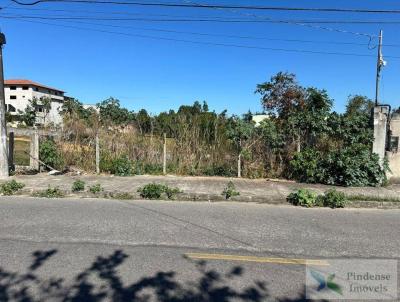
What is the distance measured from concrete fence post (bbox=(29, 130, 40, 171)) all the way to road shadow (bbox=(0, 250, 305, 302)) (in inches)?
347

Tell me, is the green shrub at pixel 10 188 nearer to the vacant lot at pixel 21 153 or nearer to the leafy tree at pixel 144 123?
the vacant lot at pixel 21 153

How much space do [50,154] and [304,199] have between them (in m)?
8.70

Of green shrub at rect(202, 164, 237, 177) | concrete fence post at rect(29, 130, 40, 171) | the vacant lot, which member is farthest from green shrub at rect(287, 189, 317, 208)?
the vacant lot

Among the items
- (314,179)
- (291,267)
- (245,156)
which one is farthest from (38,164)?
(291,267)

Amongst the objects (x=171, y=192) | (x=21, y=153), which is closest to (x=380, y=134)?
(x=171, y=192)

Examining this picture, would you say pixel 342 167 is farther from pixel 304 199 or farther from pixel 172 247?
pixel 172 247

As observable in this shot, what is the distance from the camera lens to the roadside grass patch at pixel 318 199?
8953mm

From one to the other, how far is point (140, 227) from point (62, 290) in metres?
2.64

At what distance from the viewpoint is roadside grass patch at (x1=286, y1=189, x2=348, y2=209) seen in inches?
352

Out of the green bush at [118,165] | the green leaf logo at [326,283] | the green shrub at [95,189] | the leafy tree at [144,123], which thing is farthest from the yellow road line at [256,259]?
the leafy tree at [144,123]

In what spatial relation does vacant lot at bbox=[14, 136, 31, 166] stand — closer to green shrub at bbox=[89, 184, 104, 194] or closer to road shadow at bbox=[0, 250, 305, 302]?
green shrub at bbox=[89, 184, 104, 194]

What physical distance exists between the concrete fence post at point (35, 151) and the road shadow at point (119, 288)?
8.82m

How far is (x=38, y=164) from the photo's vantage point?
1295cm

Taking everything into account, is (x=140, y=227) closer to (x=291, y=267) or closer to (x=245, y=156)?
(x=291, y=267)
